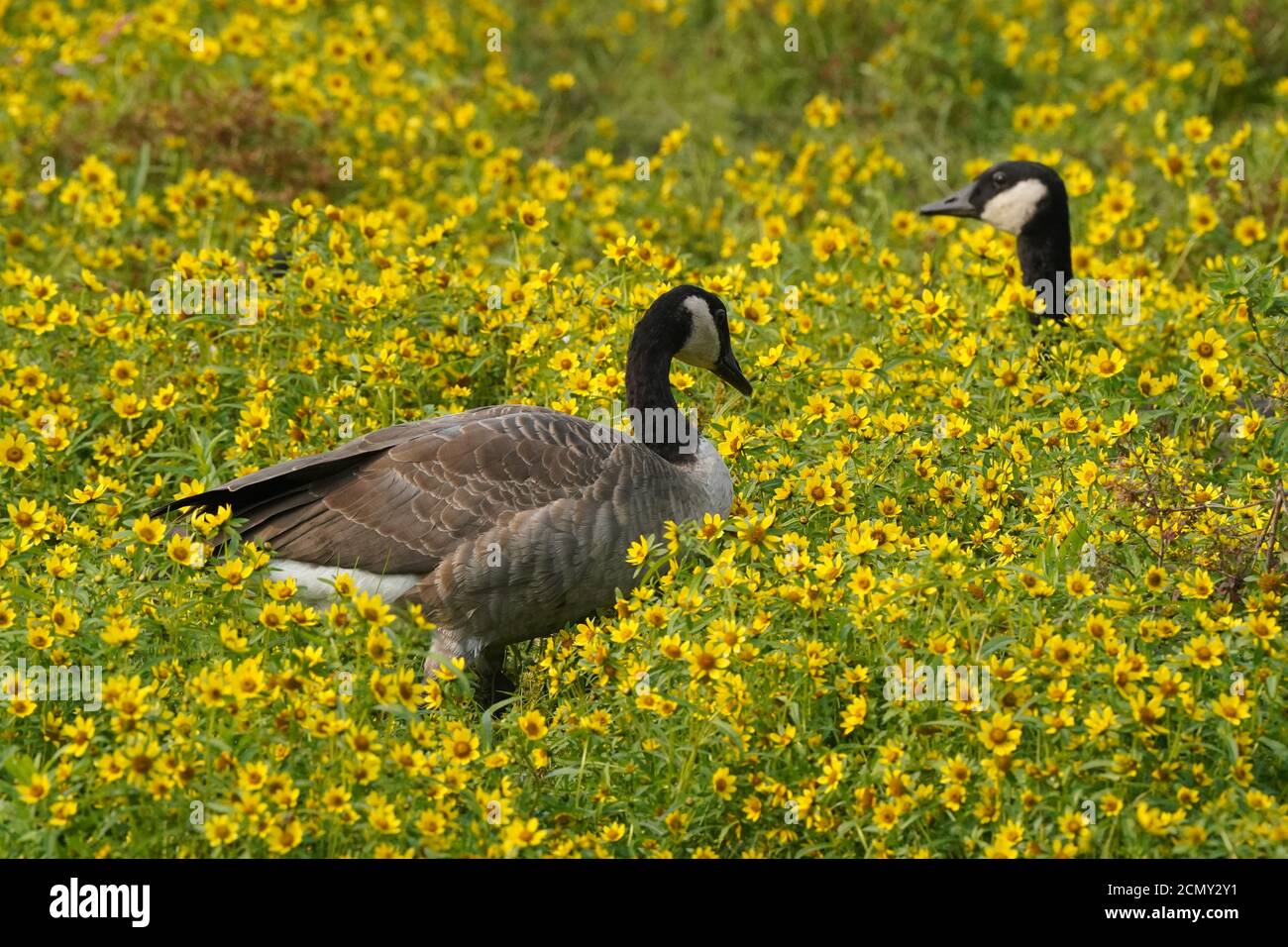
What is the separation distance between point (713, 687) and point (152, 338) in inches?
144

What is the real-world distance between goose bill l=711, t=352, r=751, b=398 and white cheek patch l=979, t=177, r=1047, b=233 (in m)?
2.20

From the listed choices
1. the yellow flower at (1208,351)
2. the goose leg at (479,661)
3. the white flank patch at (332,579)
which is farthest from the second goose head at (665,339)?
the yellow flower at (1208,351)

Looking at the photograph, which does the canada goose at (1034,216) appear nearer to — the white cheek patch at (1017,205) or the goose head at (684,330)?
the white cheek patch at (1017,205)

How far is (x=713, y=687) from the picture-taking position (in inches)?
203

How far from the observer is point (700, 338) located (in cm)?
700

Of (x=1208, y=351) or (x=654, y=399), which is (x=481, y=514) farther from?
(x=1208, y=351)

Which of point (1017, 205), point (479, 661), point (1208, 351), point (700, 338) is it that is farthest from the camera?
point (1017, 205)

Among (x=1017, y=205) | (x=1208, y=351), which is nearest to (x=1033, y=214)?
(x=1017, y=205)

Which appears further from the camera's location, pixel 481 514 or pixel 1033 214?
pixel 1033 214

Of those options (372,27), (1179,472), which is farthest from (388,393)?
(372,27)

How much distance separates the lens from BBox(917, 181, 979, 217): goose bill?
8.98 meters

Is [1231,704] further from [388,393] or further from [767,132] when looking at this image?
[767,132]

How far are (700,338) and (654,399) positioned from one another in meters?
0.33

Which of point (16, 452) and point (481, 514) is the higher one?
point (16, 452)
